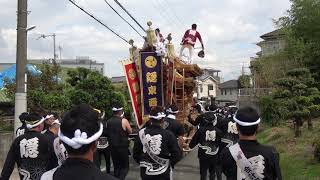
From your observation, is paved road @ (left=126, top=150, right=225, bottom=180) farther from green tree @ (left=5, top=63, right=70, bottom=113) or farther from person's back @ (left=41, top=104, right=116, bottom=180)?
person's back @ (left=41, top=104, right=116, bottom=180)

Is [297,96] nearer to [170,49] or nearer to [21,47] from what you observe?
[170,49]

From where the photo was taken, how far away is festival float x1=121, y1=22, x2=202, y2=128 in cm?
1697

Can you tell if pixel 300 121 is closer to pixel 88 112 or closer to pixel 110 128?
pixel 110 128

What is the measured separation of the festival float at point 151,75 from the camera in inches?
668

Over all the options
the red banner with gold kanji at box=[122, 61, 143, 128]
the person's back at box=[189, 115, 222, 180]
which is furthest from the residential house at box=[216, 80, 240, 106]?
the person's back at box=[189, 115, 222, 180]

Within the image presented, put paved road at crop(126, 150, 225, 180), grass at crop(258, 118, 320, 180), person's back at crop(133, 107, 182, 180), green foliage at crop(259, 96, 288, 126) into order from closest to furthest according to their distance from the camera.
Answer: person's back at crop(133, 107, 182, 180) < grass at crop(258, 118, 320, 180) < paved road at crop(126, 150, 225, 180) < green foliage at crop(259, 96, 288, 126)

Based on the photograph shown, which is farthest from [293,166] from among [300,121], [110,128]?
[300,121]

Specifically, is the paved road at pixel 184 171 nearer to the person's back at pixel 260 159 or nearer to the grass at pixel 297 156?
the grass at pixel 297 156

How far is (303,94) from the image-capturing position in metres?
19.4

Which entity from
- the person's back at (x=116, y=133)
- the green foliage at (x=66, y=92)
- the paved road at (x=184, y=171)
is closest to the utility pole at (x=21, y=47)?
the person's back at (x=116, y=133)

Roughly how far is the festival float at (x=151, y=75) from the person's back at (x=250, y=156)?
37.9ft

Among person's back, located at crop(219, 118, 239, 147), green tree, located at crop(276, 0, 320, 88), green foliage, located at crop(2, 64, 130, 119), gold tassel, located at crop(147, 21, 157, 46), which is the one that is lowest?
person's back, located at crop(219, 118, 239, 147)

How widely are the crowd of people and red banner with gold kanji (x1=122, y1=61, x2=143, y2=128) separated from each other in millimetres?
4627

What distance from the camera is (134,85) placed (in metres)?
17.4
